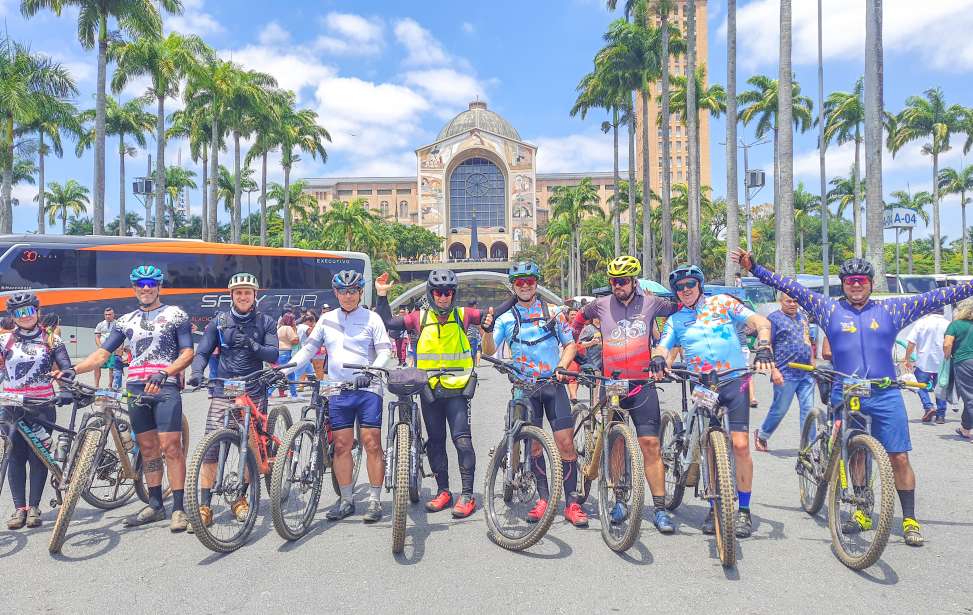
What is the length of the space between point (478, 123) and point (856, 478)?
125 meters

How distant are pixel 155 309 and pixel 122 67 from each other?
113 feet

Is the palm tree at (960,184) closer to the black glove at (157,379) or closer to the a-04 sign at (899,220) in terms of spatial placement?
the a-04 sign at (899,220)

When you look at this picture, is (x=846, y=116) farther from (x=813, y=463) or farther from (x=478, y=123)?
(x=478, y=123)

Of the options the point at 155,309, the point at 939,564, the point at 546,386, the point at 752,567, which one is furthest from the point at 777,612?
the point at 155,309

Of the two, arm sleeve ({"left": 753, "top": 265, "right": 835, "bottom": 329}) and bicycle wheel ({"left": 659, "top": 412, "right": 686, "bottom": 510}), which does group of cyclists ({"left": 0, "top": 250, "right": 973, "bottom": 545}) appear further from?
bicycle wheel ({"left": 659, "top": 412, "right": 686, "bottom": 510})

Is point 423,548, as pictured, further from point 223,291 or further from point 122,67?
point 122,67

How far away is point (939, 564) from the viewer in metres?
4.32

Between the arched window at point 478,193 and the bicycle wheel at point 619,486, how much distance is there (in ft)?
382

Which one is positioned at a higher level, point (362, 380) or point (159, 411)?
point (362, 380)

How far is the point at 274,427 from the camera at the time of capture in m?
5.86

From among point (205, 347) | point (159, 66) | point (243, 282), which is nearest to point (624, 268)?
point (243, 282)

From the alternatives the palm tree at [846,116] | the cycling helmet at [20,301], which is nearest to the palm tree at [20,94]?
the cycling helmet at [20,301]

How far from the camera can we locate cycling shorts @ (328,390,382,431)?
5.27 meters

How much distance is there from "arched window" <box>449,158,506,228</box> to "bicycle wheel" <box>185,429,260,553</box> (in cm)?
11640
